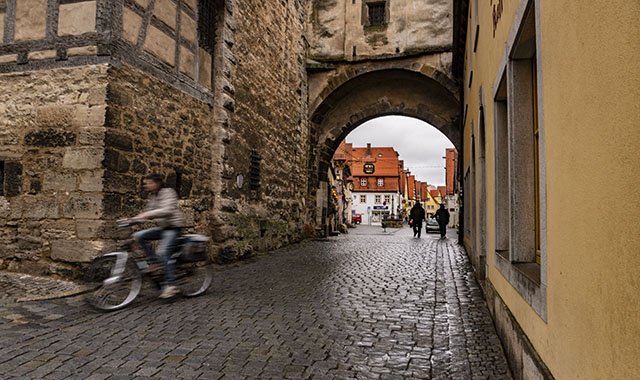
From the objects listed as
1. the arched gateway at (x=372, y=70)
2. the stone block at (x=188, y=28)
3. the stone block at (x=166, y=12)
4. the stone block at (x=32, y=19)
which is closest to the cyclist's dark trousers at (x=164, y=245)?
the stone block at (x=32, y=19)

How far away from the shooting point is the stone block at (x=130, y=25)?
6484 millimetres

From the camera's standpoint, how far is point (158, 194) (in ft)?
18.7

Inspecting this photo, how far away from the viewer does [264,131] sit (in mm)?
11898

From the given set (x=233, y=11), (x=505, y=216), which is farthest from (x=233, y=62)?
(x=505, y=216)

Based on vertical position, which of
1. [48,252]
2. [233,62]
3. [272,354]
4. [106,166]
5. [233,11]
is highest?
[233,11]

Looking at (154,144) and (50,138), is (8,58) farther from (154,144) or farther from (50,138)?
(154,144)

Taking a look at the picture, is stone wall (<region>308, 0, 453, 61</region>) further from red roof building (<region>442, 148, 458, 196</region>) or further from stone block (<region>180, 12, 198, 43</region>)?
red roof building (<region>442, 148, 458, 196</region>)

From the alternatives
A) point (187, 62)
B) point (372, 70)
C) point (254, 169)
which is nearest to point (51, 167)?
point (187, 62)

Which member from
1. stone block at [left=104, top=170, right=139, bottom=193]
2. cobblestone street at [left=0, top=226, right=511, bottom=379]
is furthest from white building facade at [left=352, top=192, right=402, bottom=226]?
stone block at [left=104, top=170, right=139, bottom=193]

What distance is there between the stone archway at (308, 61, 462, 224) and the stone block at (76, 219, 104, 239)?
429 inches

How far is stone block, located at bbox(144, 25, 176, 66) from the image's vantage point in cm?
704

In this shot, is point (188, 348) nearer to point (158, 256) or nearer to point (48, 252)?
point (158, 256)

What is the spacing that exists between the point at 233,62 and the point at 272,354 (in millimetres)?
7324

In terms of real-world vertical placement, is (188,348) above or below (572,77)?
below
